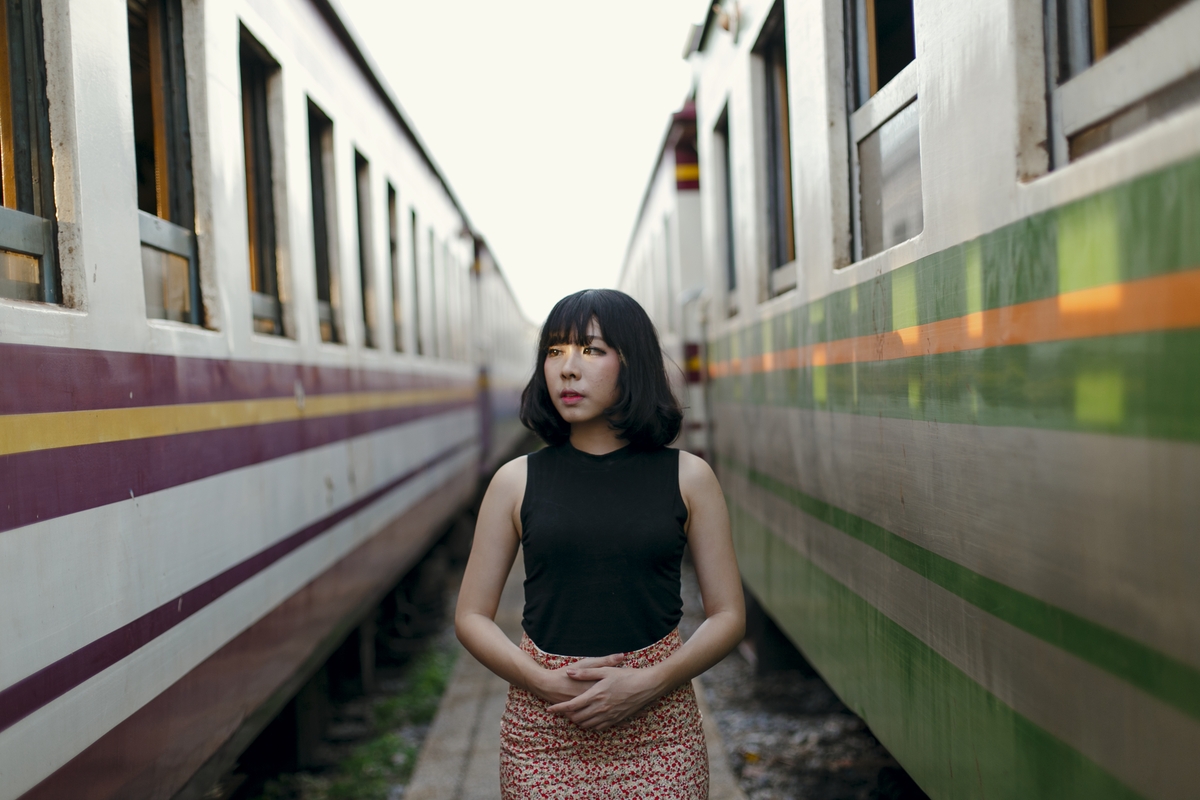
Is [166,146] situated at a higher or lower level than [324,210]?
lower

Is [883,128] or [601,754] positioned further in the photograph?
[883,128]

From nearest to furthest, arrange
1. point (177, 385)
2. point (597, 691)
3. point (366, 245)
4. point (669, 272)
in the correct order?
1. point (597, 691)
2. point (177, 385)
3. point (366, 245)
4. point (669, 272)

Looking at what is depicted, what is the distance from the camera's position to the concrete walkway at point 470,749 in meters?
3.86

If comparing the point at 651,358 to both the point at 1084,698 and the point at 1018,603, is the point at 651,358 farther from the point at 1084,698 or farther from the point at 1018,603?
the point at 1084,698

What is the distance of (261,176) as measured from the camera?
3930mm

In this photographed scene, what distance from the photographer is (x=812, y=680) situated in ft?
17.3

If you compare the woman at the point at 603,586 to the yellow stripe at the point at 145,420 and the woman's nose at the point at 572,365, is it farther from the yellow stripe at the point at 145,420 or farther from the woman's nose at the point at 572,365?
the yellow stripe at the point at 145,420

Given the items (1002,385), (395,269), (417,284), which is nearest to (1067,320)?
(1002,385)

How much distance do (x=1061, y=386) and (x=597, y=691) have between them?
33.9 inches

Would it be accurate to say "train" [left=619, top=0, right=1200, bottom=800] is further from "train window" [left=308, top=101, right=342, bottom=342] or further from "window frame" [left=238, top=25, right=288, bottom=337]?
"train window" [left=308, top=101, right=342, bottom=342]

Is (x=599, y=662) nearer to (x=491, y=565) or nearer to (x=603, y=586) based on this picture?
(x=603, y=586)

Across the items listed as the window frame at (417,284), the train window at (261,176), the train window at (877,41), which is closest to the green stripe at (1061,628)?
the train window at (877,41)

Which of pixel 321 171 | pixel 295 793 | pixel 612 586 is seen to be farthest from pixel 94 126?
pixel 295 793

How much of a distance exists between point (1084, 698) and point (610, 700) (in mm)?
716
